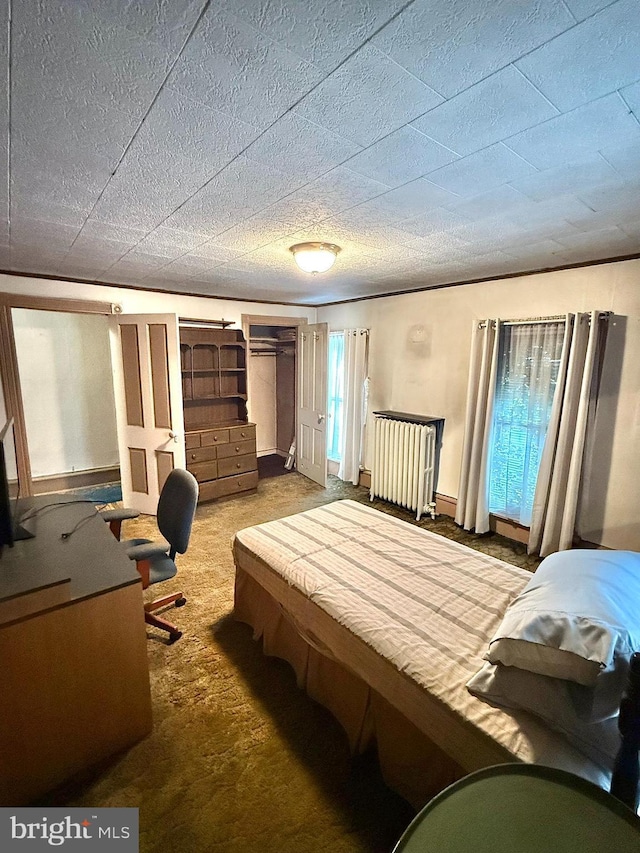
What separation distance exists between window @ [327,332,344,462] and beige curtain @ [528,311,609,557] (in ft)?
8.93

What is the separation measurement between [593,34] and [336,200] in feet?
3.44

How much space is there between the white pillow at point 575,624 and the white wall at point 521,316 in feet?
5.58

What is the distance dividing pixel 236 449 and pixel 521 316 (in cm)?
332

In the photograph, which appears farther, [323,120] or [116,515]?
[116,515]

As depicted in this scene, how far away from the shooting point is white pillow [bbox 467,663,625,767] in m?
1.05

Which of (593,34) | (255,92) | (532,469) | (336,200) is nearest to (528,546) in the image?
(532,469)

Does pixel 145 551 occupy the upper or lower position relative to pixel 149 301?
lower

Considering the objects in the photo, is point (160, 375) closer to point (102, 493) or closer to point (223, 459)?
point (223, 459)

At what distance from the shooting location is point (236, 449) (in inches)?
182

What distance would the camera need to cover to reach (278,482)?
16.9 feet

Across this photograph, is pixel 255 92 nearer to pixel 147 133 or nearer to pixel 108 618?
pixel 147 133

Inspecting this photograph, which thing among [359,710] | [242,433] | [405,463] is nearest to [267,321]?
[242,433]

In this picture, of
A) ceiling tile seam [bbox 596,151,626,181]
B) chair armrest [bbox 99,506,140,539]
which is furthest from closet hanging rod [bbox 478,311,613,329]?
chair armrest [bbox 99,506,140,539]

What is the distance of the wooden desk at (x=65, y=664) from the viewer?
1364 mm
